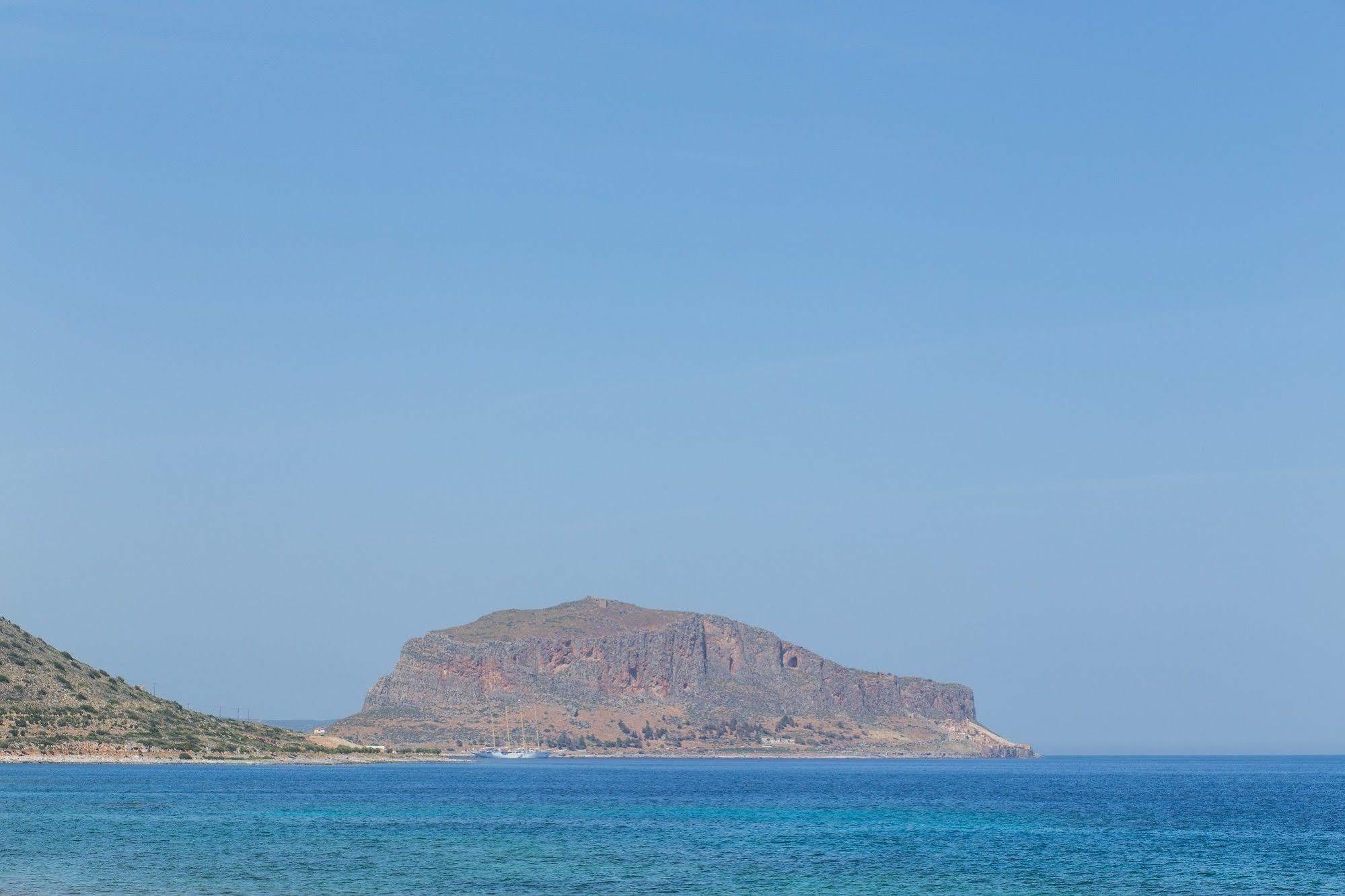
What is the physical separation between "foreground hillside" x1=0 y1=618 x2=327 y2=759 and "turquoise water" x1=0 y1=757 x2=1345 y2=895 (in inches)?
134

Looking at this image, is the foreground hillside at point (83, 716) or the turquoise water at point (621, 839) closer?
the turquoise water at point (621, 839)

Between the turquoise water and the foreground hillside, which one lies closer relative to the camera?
the turquoise water

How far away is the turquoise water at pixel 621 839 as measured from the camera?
56.2 metres

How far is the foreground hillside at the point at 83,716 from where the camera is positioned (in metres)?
132

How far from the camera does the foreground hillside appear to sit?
5192 inches

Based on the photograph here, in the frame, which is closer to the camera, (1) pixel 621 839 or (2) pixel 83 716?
(1) pixel 621 839

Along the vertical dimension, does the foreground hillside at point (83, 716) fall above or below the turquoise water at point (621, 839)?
above

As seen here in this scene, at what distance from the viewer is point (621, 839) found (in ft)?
246

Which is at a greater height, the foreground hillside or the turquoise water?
the foreground hillside

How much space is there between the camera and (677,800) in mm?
115312

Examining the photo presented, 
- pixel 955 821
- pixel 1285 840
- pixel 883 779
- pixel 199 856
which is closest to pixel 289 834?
pixel 199 856

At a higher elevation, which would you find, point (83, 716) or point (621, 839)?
point (83, 716)

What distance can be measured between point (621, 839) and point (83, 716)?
83018mm

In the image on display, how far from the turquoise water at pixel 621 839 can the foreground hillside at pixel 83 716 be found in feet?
11.1
